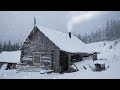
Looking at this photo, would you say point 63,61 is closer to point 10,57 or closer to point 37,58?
point 37,58

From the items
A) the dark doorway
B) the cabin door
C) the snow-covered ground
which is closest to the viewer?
the snow-covered ground

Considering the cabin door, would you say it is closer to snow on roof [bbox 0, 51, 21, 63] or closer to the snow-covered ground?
the snow-covered ground

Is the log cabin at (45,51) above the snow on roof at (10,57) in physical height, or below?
above

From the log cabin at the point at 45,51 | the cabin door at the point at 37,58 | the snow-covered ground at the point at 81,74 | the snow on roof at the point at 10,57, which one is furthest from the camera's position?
the snow on roof at the point at 10,57

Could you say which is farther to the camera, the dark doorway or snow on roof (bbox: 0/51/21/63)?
snow on roof (bbox: 0/51/21/63)

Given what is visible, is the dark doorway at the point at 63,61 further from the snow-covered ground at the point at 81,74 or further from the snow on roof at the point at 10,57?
the snow on roof at the point at 10,57

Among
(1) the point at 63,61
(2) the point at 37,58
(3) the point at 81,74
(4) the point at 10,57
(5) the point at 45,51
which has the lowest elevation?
(3) the point at 81,74

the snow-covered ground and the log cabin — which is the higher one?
the log cabin

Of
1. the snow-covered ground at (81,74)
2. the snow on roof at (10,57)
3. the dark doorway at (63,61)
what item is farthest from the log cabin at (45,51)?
the snow on roof at (10,57)

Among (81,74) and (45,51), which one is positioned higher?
(45,51)

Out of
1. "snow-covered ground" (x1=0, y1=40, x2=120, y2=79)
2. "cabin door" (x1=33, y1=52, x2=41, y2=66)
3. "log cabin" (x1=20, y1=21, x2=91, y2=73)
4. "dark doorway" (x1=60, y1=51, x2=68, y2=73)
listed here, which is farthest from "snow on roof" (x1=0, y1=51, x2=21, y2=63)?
"dark doorway" (x1=60, y1=51, x2=68, y2=73)

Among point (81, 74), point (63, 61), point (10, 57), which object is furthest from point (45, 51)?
point (10, 57)
